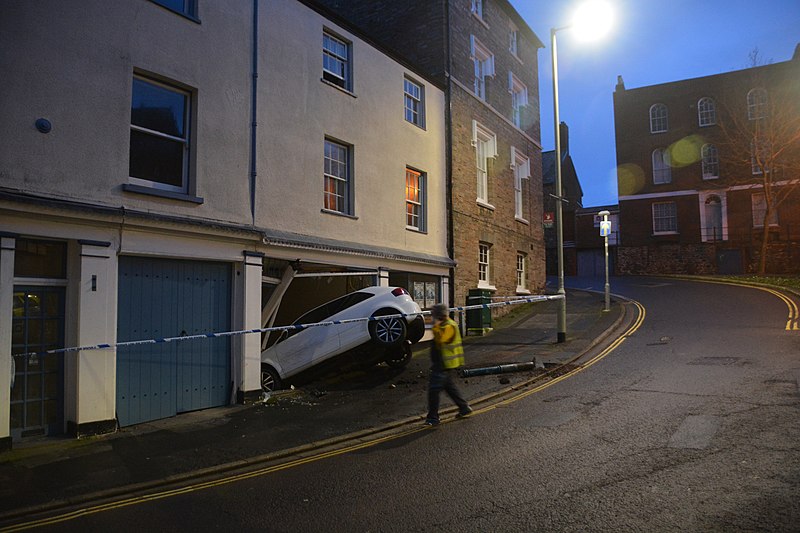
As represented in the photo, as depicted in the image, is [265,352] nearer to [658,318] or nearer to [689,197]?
[658,318]

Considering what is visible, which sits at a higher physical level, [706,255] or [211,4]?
[211,4]

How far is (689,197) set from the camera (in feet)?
132

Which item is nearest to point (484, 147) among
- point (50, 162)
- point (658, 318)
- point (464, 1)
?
point (464, 1)

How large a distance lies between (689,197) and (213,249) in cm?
3840

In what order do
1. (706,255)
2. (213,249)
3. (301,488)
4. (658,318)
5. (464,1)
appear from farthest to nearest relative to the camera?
(706,255), (464,1), (658,318), (213,249), (301,488)

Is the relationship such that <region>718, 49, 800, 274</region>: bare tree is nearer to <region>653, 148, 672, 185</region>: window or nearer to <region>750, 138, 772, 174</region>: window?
<region>750, 138, 772, 174</region>: window

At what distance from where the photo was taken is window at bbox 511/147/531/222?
23344 millimetres

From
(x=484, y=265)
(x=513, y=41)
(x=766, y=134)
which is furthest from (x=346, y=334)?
(x=766, y=134)

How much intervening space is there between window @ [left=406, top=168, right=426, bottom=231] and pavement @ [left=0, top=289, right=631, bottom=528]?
450 centimetres

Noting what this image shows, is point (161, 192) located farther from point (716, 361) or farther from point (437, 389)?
point (716, 361)

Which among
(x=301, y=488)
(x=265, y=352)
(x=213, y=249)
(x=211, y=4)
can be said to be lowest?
(x=301, y=488)

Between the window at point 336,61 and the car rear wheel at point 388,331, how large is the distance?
6371mm

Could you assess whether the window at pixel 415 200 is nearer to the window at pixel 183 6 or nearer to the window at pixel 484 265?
the window at pixel 484 265

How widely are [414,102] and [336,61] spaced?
375 cm
